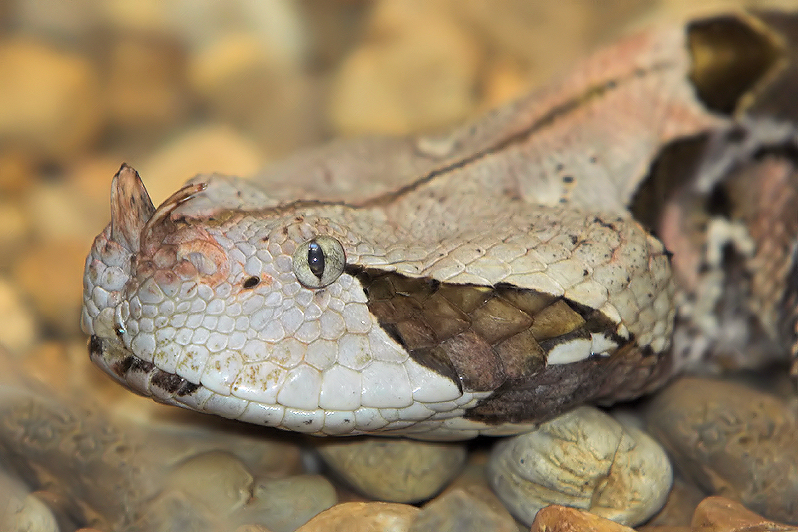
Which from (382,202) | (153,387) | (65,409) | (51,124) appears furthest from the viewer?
(51,124)

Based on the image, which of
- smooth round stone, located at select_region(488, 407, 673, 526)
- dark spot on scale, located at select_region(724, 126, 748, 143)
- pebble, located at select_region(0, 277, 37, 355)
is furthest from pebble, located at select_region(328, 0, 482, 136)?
Answer: smooth round stone, located at select_region(488, 407, 673, 526)

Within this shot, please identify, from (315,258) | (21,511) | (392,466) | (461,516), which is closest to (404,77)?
(315,258)

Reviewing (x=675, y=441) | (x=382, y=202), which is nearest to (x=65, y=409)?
(x=382, y=202)

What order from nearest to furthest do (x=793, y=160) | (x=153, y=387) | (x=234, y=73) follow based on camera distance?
1. (x=153, y=387)
2. (x=793, y=160)
3. (x=234, y=73)

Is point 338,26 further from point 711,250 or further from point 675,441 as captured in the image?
point 675,441

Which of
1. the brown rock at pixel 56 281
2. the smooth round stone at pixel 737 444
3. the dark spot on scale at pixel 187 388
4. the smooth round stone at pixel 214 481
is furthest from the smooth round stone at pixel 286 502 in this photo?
the brown rock at pixel 56 281

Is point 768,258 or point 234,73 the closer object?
point 768,258

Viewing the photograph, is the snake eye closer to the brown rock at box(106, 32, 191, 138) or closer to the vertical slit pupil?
the vertical slit pupil

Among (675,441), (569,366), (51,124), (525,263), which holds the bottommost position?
(675,441)
